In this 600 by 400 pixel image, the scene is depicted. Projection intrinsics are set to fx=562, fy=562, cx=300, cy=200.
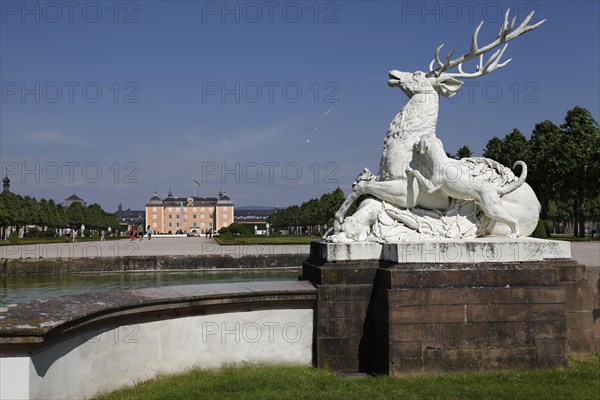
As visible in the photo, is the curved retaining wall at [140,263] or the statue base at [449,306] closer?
the statue base at [449,306]

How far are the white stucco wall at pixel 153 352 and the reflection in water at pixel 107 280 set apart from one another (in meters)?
6.74

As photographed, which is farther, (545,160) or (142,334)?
(545,160)

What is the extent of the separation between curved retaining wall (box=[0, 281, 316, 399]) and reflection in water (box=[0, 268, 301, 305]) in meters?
6.74

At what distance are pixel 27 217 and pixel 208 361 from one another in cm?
6319

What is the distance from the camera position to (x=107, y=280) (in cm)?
1467

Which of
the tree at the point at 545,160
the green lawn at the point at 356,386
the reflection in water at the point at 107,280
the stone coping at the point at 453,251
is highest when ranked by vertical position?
the tree at the point at 545,160

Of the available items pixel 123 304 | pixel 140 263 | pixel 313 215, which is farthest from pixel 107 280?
pixel 313 215

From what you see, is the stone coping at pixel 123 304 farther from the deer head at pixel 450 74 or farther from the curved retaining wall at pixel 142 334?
the deer head at pixel 450 74

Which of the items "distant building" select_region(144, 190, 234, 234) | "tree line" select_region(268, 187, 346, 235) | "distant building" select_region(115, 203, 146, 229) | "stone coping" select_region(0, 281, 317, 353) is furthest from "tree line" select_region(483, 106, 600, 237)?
"distant building" select_region(115, 203, 146, 229)

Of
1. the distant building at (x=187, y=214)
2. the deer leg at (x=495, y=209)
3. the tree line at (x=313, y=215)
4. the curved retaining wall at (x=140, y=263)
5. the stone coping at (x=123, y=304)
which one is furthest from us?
the distant building at (x=187, y=214)

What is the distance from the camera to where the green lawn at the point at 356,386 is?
4.98 metres

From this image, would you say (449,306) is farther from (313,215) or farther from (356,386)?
(313,215)

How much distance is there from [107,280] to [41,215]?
191 feet

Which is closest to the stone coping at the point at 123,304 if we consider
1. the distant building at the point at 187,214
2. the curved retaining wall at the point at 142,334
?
the curved retaining wall at the point at 142,334
